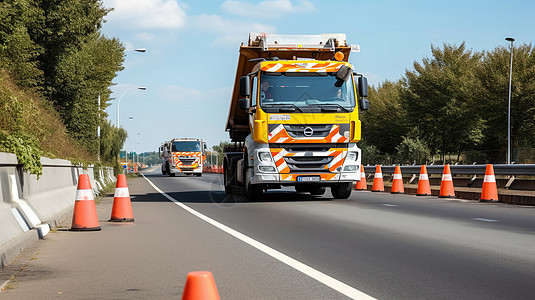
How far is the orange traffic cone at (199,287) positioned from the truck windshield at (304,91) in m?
12.6

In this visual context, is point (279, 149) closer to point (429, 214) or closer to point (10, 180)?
point (429, 214)

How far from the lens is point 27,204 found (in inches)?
387

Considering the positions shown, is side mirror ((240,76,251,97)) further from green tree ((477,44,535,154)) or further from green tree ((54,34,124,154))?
green tree ((477,44,535,154))

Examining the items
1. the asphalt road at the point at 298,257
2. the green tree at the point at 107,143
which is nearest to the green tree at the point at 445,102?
the green tree at the point at 107,143

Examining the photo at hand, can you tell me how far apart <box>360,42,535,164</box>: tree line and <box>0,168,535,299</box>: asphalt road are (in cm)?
2932

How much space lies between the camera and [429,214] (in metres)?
13.4

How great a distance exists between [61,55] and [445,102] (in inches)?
1348

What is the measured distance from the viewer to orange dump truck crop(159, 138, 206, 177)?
55.1 metres

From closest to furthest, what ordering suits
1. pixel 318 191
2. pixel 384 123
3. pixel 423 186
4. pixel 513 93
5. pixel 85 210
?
1. pixel 85 210
2. pixel 423 186
3. pixel 318 191
4. pixel 513 93
5. pixel 384 123

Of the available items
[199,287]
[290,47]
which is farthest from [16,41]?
[199,287]

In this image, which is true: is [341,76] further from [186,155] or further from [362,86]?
[186,155]

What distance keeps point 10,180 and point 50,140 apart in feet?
32.5

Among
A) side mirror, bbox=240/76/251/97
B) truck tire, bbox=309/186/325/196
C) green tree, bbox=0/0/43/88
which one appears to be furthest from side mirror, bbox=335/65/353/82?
green tree, bbox=0/0/43/88

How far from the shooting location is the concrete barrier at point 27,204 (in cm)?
802
